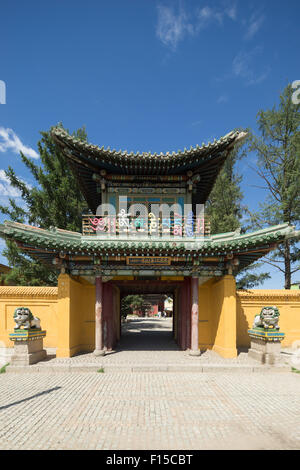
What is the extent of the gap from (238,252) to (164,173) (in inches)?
209

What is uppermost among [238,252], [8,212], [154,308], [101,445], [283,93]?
[283,93]

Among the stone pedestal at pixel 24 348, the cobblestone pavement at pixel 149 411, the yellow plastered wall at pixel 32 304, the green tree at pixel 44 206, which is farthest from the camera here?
the green tree at pixel 44 206

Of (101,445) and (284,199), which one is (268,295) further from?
(101,445)

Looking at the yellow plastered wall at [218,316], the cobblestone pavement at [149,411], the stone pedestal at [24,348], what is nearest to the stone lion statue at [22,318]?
the stone pedestal at [24,348]

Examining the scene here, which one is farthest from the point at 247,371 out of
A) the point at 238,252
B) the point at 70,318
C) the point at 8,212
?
the point at 8,212

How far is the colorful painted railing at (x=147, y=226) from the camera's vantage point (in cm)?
1197

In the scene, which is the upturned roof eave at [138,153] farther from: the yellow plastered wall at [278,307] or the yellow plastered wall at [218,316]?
the yellow plastered wall at [278,307]

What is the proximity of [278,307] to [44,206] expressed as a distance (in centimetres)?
1816

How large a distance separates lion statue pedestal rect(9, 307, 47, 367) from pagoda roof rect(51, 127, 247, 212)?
6971 millimetres

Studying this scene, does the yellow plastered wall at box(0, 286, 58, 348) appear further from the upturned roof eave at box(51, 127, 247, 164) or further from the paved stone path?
the upturned roof eave at box(51, 127, 247, 164)

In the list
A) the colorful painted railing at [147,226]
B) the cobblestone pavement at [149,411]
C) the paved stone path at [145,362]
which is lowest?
the paved stone path at [145,362]

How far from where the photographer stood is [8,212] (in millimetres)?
20344

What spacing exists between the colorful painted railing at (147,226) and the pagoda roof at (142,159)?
7.32 ft

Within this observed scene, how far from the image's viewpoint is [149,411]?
21.0ft
